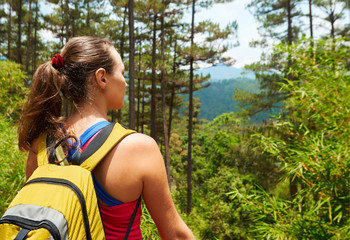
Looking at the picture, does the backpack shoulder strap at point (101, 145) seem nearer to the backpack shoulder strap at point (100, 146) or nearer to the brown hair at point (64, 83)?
the backpack shoulder strap at point (100, 146)

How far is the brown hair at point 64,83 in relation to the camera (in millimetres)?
856

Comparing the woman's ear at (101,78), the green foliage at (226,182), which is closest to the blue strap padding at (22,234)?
the woman's ear at (101,78)

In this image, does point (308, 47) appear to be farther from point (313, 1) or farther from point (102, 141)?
point (313, 1)

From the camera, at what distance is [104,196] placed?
29.3 inches

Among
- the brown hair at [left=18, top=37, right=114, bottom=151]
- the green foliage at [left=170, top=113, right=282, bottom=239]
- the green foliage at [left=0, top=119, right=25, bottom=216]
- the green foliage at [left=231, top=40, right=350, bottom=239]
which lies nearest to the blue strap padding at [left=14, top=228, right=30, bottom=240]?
the brown hair at [left=18, top=37, right=114, bottom=151]

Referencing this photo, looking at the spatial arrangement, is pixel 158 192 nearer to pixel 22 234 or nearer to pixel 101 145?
pixel 101 145

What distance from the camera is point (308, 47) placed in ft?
→ 7.55

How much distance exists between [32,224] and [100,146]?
250mm

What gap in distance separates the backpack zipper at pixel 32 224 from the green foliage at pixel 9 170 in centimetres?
202

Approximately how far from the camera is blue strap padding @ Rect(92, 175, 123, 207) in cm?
74

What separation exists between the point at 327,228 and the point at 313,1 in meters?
13.4

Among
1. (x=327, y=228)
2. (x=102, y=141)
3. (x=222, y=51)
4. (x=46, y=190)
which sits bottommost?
(x=327, y=228)

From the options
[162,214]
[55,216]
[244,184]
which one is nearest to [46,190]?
[55,216]

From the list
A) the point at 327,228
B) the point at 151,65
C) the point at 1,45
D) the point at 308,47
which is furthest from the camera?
the point at 1,45
